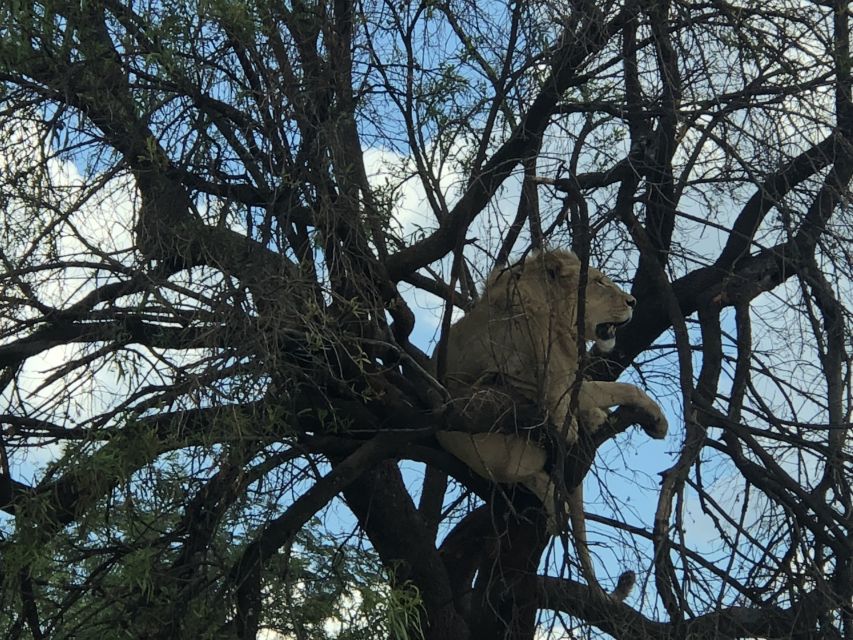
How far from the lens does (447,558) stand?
25.5 feet

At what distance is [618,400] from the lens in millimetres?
6840

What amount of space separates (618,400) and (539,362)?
58 centimetres

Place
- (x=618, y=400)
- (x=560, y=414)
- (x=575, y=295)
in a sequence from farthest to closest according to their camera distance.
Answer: (x=575, y=295)
(x=618, y=400)
(x=560, y=414)

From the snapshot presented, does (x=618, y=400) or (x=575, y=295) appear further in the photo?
(x=575, y=295)

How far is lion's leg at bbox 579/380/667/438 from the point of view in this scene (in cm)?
681

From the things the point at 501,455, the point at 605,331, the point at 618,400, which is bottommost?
the point at 501,455

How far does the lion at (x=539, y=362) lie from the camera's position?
6512mm

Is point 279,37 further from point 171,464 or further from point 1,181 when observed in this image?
point 171,464

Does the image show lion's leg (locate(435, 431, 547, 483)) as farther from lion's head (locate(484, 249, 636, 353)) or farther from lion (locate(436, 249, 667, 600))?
lion's head (locate(484, 249, 636, 353))

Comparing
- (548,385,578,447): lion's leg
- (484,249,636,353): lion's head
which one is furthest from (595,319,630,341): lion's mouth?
(548,385,578,447): lion's leg

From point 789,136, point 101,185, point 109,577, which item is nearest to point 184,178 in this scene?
point 101,185

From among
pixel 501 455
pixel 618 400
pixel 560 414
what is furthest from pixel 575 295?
pixel 501 455

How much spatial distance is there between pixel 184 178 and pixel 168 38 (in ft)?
2.12

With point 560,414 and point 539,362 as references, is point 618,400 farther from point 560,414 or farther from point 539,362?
point 539,362
